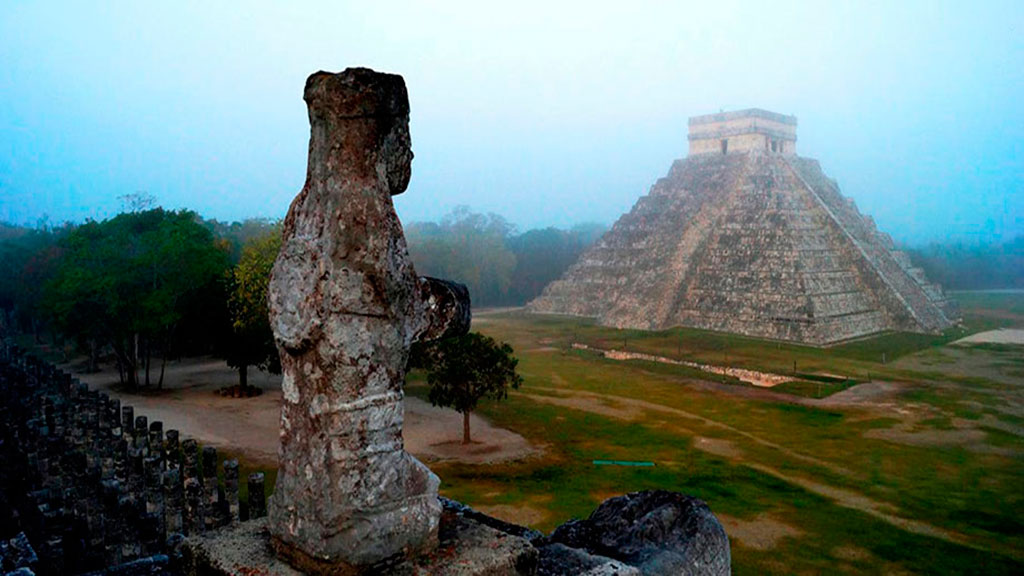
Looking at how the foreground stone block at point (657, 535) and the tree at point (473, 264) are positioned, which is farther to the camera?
the tree at point (473, 264)

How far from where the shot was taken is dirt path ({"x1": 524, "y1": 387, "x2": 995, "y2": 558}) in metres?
12.1

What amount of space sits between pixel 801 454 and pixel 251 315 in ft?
51.7

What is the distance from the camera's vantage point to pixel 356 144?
9.19ft

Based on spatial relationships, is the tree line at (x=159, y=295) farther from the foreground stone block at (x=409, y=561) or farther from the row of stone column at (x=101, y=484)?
the foreground stone block at (x=409, y=561)

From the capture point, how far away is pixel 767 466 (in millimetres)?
15602

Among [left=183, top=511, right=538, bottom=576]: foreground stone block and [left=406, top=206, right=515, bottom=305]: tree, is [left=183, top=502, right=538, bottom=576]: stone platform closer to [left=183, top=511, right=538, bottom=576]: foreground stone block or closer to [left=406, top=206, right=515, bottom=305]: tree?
[left=183, top=511, right=538, bottom=576]: foreground stone block

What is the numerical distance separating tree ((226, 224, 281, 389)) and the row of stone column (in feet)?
23.2

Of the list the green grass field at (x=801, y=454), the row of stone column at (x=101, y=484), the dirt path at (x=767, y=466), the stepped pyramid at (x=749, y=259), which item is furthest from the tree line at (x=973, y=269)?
the row of stone column at (x=101, y=484)

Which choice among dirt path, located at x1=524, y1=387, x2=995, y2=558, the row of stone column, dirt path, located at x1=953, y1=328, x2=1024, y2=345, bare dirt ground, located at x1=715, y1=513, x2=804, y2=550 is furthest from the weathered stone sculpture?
dirt path, located at x1=953, y1=328, x2=1024, y2=345

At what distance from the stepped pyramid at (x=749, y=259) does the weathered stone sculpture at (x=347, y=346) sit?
3553cm

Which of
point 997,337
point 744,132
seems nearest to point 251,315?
point 997,337

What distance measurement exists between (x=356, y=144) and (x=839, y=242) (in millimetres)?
46951

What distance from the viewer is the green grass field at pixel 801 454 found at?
1153 centimetres

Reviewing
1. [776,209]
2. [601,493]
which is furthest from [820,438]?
[776,209]
